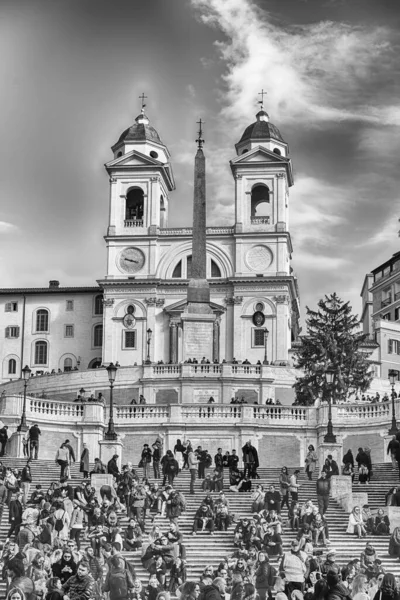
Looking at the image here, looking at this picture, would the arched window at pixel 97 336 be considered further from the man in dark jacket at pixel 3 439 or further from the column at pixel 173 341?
the man in dark jacket at pixel 3 439

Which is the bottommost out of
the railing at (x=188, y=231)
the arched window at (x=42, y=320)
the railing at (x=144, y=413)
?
the railing at (x=144, y=413)

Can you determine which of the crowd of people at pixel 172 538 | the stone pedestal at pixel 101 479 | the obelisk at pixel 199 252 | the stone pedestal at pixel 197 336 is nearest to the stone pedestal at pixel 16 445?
the crowd of people at pixel 172 538

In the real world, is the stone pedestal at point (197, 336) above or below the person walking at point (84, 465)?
above

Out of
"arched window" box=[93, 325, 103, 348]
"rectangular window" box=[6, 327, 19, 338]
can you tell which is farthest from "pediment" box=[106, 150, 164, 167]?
"rectangular window" box=[6, 327, 19, 338]

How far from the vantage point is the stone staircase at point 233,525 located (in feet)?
104

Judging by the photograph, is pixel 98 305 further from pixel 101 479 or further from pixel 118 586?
pixel 118 586

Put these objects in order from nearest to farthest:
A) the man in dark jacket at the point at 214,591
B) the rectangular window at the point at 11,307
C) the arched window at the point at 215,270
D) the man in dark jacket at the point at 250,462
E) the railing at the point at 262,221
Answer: the man in dark jacket at the point at 214,591
the man in dark jacket at the point at 250,462
the arched window at the point at 215,270
the railing at the point at 262,221
the rectangular window at the point at 11,307

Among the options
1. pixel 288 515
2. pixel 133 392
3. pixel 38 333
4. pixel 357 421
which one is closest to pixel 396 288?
pixel 38 333

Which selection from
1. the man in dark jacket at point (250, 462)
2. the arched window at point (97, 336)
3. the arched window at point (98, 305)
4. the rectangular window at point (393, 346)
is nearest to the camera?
the man in dark jacket at point (250, 462)

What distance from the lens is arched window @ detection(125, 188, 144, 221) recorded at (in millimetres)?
101625

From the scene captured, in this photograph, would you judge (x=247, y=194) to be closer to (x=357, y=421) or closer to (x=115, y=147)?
(x=115, y=147)

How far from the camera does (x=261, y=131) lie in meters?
102

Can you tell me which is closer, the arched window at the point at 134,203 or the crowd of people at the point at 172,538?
the crowd of people at the point at 172,538

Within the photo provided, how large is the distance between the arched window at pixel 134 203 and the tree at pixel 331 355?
25616 millimetres
